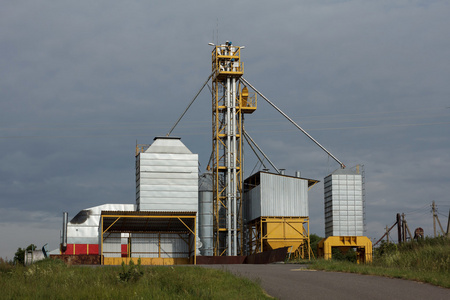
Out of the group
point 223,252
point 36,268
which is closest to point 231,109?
point 223,252

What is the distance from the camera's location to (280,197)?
2170 inches

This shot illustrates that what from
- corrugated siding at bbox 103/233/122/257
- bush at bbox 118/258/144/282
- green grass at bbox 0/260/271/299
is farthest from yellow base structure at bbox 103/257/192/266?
bush at bbox 118/258/144/282

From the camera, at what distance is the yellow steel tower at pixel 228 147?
184 ft

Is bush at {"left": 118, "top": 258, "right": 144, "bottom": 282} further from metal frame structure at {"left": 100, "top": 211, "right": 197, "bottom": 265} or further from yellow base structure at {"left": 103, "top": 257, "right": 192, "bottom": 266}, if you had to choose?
yellow base structure at {"left": 103, "top": 257, "right": 192, "bottom": 266}

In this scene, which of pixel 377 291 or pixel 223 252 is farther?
pixel 223 252

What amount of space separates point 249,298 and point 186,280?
3170 millimetres

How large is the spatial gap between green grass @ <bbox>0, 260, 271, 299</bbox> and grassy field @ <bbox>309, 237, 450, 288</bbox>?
5.26m

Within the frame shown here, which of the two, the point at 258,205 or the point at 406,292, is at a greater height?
the point at 258,205

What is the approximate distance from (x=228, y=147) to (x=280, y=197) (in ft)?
21.6

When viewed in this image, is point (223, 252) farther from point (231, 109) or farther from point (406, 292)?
point (406, 292)

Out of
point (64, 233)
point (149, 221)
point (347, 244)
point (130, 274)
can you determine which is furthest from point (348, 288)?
point (64, 233)

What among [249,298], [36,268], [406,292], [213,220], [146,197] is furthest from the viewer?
[213,220]

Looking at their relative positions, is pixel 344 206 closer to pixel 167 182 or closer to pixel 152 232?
pixel 167 182

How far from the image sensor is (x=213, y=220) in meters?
57.5
